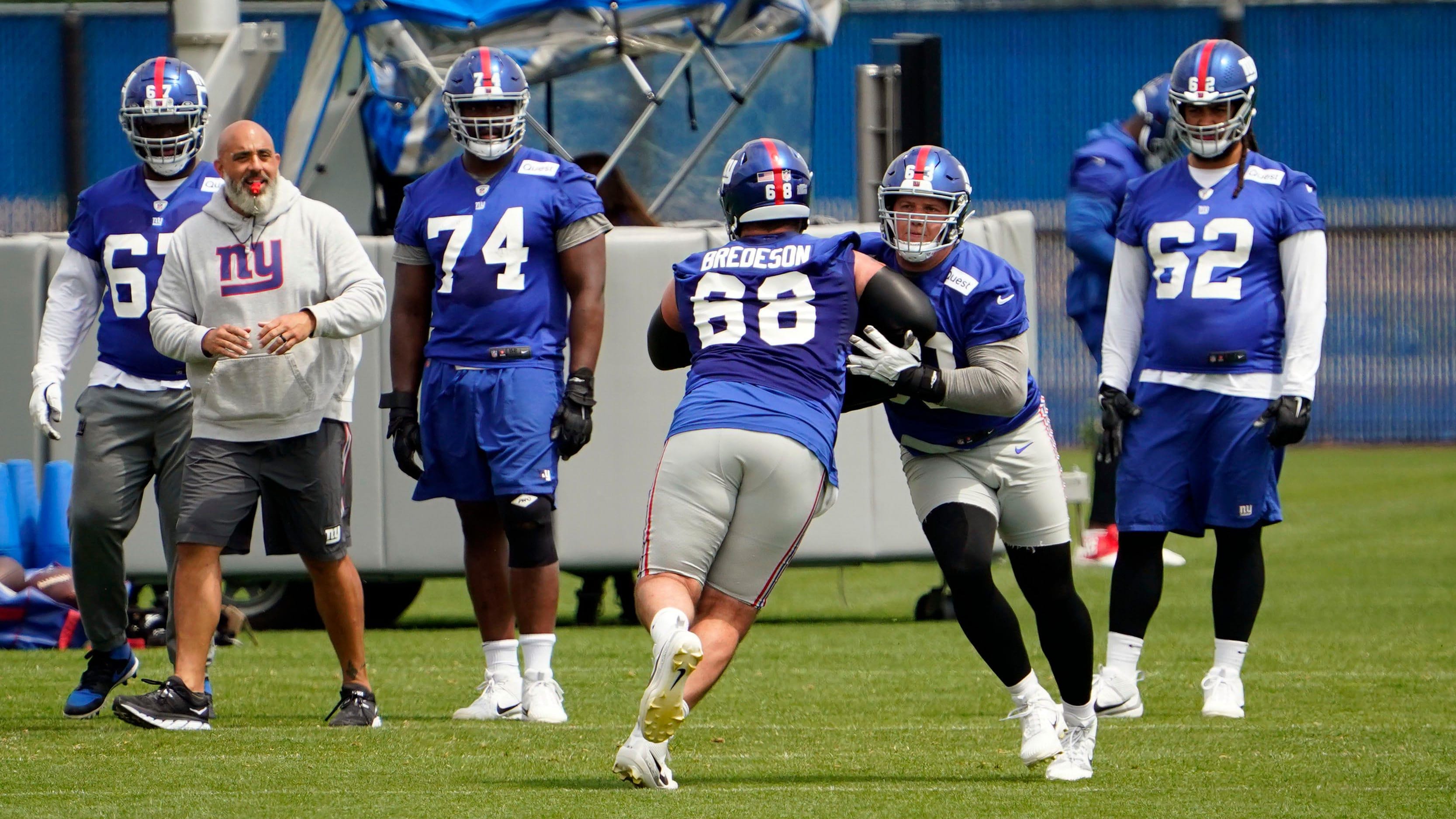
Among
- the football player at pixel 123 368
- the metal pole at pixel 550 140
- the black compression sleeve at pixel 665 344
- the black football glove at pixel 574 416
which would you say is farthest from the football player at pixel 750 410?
the metal pole at pixel 550 140

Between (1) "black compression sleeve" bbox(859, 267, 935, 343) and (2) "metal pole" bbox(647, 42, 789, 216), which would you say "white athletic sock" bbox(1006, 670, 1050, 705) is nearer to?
(1) "black compression sleeve" bbox(859, 267, 935, 343)

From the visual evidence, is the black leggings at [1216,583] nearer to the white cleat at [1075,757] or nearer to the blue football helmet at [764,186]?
the white cleat at [1075,757]

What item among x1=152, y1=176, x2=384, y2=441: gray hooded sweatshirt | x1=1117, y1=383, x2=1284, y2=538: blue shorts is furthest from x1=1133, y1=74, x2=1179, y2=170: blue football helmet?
x1=152, y1=176, x2=384, y2=441: gray hooded sweatshirt

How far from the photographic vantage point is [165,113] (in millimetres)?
6945

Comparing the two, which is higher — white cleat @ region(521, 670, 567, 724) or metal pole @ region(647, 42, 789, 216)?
metal pole @ region(647, 42, 789, 216)

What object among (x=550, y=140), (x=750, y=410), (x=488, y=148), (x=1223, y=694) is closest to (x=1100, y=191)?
(x=550, y=140)

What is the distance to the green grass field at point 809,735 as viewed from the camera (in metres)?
5.25

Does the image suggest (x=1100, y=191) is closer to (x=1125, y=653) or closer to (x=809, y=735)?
(x=1125, y=653)

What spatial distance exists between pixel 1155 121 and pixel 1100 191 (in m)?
0.59

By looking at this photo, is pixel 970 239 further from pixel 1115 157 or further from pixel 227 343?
pixel 227 343

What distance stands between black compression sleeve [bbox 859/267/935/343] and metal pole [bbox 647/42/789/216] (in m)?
5.20

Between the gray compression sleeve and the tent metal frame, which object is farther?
the tent metal frame

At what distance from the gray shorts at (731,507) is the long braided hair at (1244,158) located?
2.39 meters

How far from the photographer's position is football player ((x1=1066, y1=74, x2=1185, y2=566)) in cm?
952
